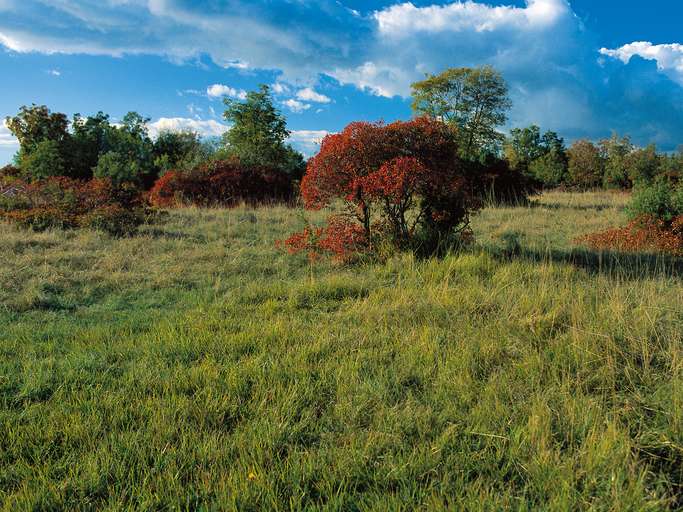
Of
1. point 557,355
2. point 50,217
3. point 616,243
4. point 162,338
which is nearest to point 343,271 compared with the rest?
point 162,338

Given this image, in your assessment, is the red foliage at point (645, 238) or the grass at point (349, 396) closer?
the grass at point (349, 396)

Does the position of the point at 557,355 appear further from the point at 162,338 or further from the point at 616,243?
Result: the point at 616,243

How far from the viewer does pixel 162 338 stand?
4359mm

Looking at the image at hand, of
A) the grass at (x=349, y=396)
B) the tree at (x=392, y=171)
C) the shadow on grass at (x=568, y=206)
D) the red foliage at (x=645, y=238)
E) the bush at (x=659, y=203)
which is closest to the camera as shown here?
the grass at (x=349, y=396)

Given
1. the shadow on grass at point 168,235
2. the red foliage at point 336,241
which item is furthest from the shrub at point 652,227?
the shadow on grass at point 168,235

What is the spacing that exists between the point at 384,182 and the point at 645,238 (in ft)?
20.8

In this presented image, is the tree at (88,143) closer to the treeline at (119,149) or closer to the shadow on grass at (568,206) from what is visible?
the treeline at (119,149)

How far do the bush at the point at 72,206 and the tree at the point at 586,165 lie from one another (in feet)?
130

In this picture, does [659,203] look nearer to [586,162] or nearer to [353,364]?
[353,364]

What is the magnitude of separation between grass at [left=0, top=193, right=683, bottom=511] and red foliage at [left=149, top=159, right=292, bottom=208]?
12.2m

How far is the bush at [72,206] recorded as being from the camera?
36.0 feet

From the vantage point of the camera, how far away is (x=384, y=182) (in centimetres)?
728

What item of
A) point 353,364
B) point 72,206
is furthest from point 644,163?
point 353,364

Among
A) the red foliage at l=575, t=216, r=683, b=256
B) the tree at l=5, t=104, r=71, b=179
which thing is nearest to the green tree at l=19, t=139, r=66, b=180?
the tree at l=5, t=104, r=71, b=179
